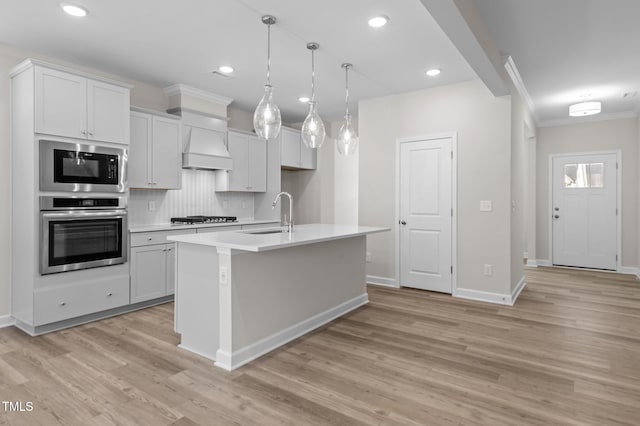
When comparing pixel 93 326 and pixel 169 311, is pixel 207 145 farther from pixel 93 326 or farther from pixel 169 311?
pixel 93 326

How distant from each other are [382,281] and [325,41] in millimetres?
3238

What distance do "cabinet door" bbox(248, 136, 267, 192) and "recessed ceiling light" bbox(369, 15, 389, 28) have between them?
300 centimetres

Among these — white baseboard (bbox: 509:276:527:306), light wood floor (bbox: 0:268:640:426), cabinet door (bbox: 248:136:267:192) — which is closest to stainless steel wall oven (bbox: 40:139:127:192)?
light wood floor (bbox: 0:268:640:426)

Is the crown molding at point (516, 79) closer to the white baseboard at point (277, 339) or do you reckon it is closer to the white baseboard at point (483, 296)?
the white baseboard at point (483, 296)

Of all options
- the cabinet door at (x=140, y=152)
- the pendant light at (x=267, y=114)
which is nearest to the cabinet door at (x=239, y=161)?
the cabinet door at (x=140, y=152)

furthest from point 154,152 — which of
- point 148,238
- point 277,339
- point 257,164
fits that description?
point 277,339

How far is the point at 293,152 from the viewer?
615cm

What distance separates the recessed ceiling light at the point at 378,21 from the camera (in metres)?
2.90

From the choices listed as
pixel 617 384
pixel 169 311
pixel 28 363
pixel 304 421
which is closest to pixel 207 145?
pixel 169 311

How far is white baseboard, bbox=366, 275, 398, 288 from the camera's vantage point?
512cm

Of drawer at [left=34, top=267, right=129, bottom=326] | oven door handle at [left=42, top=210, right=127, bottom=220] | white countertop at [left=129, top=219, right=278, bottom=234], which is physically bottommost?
drawer at [left=34, top=267, right=129, bottom=326]

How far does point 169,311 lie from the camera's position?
13.0ft

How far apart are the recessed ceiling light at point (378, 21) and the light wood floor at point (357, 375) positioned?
260 centimetres

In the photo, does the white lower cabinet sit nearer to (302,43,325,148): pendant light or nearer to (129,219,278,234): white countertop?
(129,219,278,234): white countertop
